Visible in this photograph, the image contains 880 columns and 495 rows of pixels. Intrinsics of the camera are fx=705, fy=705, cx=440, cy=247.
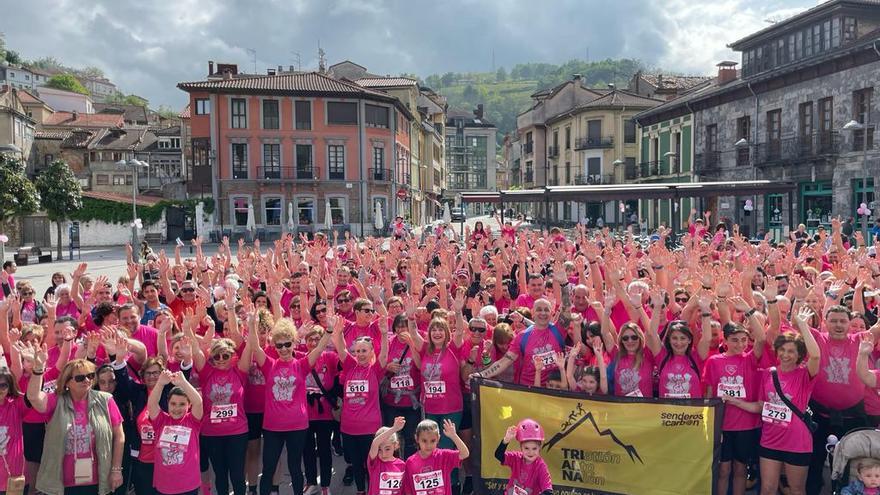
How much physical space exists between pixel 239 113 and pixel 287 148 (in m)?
3.94

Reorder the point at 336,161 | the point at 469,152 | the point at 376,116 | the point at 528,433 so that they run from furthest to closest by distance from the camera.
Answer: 1. the point at 469,152
2. the point at 376,116
3. the point at 336,161
4. the point at 528,433

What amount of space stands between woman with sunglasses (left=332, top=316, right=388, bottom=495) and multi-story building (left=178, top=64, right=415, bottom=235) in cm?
4169

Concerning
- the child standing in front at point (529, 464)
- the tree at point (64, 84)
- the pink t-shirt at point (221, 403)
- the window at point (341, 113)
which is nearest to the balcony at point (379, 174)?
the window at point (341, 113)

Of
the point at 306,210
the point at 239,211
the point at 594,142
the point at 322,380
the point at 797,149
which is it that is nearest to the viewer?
the point at 322,380

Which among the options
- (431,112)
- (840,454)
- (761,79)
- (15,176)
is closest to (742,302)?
(840,454)

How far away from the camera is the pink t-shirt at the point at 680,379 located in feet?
18.9

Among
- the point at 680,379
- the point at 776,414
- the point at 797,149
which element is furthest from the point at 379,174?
the point at 776,414

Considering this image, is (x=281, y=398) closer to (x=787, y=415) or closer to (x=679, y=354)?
(x=679, y=354)

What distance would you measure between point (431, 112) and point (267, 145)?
3493 centimetres

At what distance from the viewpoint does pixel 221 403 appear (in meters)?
5.86

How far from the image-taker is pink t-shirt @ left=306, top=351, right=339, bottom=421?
20.9ft

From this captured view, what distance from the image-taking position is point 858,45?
2603 centimetres

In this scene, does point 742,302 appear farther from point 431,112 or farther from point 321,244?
point 431,112

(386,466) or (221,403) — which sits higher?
(221,403)
